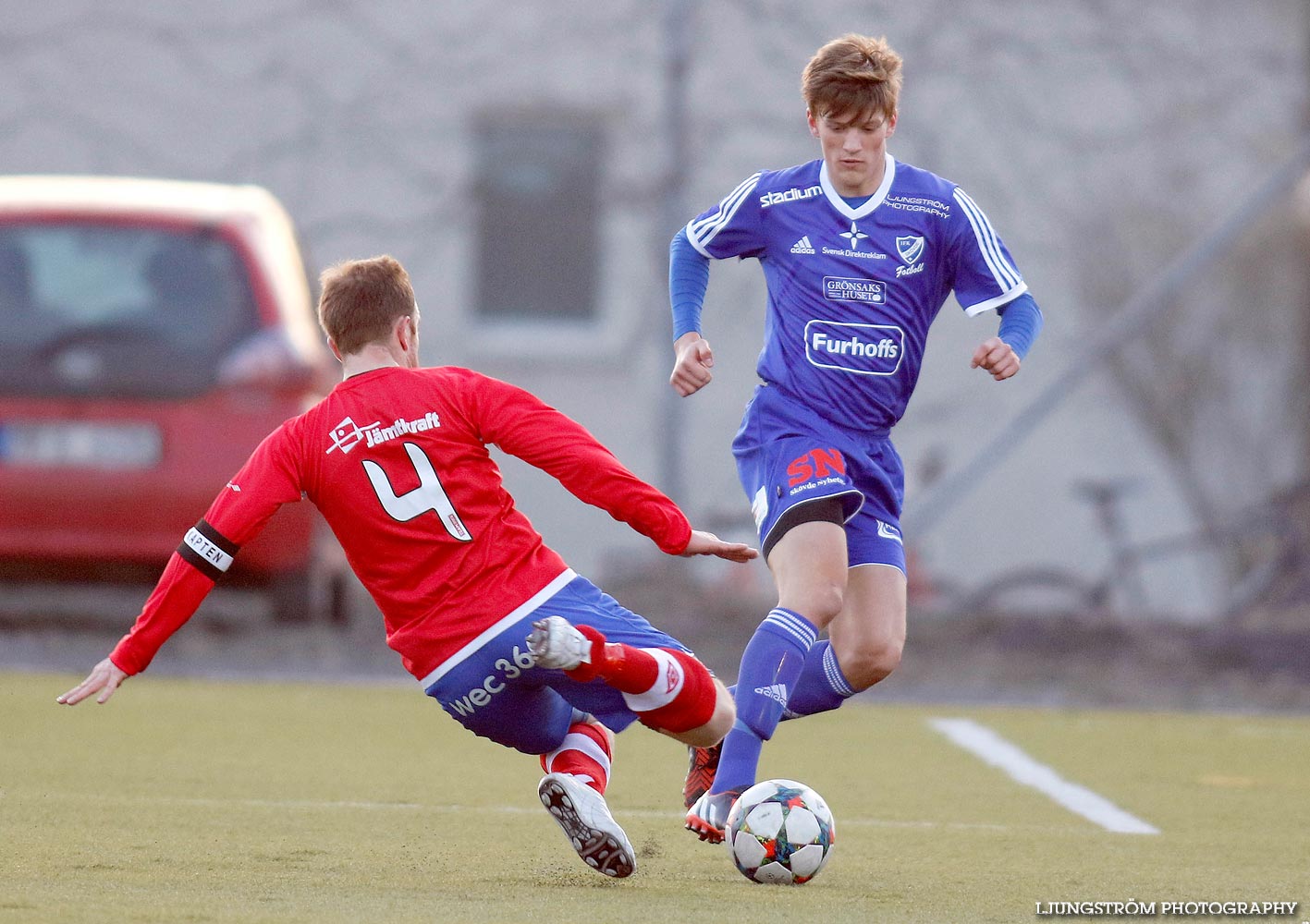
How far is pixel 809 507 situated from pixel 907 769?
181 cm

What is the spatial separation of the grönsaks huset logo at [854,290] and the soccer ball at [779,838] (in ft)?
4.52

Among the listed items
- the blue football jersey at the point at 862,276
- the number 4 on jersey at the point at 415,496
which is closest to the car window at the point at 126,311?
the blue football jersey at the point at 862,276

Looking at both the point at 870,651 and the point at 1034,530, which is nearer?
the point at 870,651

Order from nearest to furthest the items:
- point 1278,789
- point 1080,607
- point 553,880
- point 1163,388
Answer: point 553,880 → point 1278,789 → point 1080,607 → point 1163,388

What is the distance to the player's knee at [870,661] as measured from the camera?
16.7 ft

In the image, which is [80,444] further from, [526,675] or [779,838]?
[779,838]

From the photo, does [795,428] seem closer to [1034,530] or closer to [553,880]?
[553,880]

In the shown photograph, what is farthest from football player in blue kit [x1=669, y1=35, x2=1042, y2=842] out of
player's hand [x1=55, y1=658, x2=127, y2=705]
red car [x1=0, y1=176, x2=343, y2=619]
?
red car [x1=0, y1=176, x2=343, y2=619]

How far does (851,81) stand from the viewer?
4.97 metres

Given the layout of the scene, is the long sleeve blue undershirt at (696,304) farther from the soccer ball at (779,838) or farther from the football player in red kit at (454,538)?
the soccer ball at (779,838)

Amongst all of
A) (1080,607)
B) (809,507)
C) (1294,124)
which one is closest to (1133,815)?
(809,507)

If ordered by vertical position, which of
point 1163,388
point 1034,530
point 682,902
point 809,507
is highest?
point 809,507

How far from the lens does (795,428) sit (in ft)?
16.7

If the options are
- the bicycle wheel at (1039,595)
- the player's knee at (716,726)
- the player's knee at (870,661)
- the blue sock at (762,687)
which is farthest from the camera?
the bicycle wheel at (1039,595)
